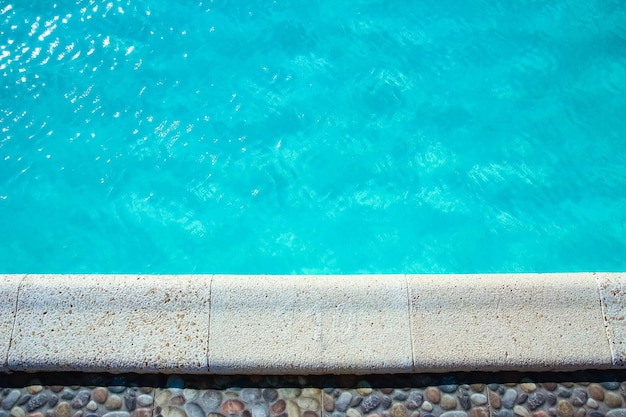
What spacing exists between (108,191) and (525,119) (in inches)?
177

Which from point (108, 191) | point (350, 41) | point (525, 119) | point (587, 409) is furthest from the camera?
point (350, 41)

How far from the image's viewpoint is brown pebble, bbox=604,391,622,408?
144 inches

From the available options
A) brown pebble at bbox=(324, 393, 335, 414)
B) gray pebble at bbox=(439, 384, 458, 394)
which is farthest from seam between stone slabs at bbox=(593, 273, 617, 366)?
brown pebble at bbox=(324, 393, 335, 414)

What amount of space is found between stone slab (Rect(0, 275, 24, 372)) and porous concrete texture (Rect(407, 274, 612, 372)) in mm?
2582

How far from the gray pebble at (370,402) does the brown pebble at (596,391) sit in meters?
1.37

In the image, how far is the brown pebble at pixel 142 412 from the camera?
11.7 ft

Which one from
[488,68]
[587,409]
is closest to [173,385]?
[587,409]

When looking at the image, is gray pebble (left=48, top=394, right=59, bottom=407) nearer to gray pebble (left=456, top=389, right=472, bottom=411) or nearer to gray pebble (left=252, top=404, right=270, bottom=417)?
gray pebble (left=252, top=404, right=270, bottom=417)

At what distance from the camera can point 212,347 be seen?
366 centimetres

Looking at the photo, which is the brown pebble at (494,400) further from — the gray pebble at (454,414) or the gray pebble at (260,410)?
the gray pebble at (260,410)

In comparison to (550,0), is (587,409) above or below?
below

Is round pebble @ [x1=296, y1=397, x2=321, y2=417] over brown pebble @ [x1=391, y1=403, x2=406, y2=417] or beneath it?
over

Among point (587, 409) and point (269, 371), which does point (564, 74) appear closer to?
point (587, 409)

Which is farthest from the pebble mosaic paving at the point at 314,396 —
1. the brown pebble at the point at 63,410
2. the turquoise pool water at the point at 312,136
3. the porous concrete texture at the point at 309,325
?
the turquoise pool water at the point at 312,136
